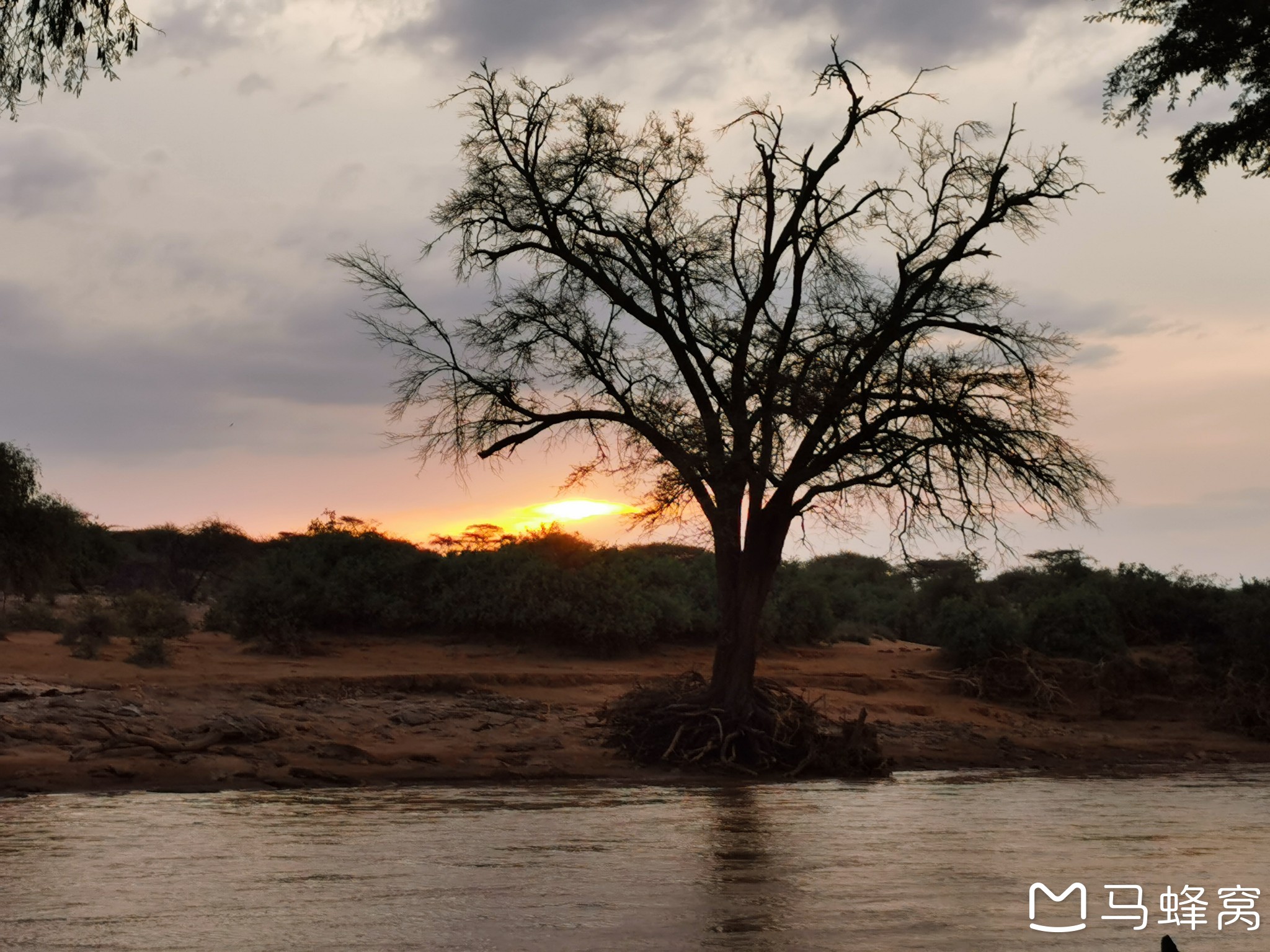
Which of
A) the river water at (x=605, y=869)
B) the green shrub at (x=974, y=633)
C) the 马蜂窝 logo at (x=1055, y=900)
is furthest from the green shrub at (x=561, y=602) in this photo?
the 马蜂窝 logo at (x=1055, y=900)

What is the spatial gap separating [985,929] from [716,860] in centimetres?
295

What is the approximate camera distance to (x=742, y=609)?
1912 centimetres

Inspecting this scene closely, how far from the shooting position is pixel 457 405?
1919 cm

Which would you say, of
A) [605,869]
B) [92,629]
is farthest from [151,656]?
[605,869]

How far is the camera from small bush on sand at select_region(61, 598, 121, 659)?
24.2m

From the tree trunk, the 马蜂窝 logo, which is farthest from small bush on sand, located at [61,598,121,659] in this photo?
the 马蜂窝 logo

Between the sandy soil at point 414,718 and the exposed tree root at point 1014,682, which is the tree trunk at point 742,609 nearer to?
the sandy soil at point 414,718

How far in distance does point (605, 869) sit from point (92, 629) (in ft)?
62.8

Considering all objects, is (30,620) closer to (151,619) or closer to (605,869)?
(151,619)

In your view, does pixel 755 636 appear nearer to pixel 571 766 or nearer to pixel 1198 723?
pixel 571 766

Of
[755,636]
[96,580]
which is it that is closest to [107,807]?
[755,636]

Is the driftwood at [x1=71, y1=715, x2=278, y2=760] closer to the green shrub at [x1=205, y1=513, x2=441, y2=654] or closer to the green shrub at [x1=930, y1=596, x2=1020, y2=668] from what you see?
the green shrub at [x1=205, y1=513, x2=441, y2=654]

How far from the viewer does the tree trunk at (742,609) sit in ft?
62.3

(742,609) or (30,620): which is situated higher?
(742,609)
